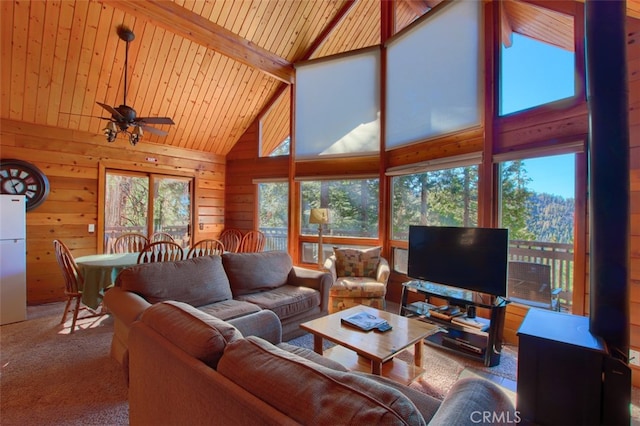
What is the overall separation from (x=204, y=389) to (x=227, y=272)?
2.15 metres

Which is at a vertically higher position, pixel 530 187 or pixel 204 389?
pixel 530 187

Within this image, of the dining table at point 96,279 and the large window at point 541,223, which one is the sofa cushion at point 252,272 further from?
the large window at point 541,223

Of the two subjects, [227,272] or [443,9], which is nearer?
[227,272]

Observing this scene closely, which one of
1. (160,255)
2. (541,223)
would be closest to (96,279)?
(160,255)

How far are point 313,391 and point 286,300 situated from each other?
2147 millimetres

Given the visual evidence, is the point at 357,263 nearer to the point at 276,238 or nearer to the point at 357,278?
the point at 357,278

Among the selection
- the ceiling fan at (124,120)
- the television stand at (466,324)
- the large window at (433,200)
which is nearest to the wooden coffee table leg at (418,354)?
the television stand at (466,324)

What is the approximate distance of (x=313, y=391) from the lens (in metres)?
0.81

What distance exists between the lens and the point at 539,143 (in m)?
2.91

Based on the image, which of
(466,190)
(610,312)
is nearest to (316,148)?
(466,190)

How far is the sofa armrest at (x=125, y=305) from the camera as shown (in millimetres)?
1977

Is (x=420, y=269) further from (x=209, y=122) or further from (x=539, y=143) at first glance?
(x=209, y=122)

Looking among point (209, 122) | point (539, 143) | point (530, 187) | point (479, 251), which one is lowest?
point (479, 251)

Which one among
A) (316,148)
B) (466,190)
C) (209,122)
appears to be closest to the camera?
(466,190)
